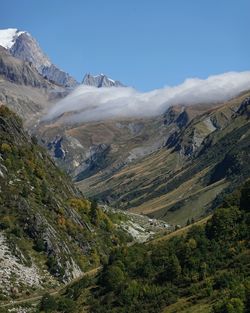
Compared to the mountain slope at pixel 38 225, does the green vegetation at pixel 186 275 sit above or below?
below

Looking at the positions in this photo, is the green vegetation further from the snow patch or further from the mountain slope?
the mountain slope

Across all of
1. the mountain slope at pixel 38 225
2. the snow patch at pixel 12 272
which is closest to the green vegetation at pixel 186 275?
the snow patch at pixel 12 272

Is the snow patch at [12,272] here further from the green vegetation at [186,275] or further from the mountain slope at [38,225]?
the green vegetation at [186,275]

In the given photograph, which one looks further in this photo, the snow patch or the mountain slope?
the mountain slope

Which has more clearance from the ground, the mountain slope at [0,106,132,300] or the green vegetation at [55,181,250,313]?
the mountain slope at [0,106,132,300]

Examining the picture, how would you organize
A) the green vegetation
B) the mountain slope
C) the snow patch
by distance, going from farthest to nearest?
1. the mountain slope
2. the snow patch
3. the green vegetation

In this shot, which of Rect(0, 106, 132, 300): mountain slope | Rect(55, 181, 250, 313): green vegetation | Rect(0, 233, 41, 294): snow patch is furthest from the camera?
Rect(0, 106, 132, 300): mountain slope

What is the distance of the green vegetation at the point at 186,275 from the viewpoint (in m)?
84.2

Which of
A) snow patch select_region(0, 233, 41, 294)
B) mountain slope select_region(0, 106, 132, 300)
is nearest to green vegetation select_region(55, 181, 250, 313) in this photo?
snow patch select_region(0, 233, 41, 294)

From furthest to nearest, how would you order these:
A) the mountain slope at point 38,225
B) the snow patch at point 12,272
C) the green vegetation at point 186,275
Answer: the mountain slope at point 38,225, the snow patch at point 12,272, the green vegetation at point 186,275

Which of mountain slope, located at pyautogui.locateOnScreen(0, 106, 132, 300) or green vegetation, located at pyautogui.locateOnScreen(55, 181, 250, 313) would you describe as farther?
mountain slope, located at pyautogui.locateOnScreen(0, 106, 132, 300)

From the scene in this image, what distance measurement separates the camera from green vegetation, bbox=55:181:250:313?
276 feet

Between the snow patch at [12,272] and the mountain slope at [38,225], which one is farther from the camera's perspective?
the mountain slope at [38,225]

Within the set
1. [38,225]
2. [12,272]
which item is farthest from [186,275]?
[38,225]
